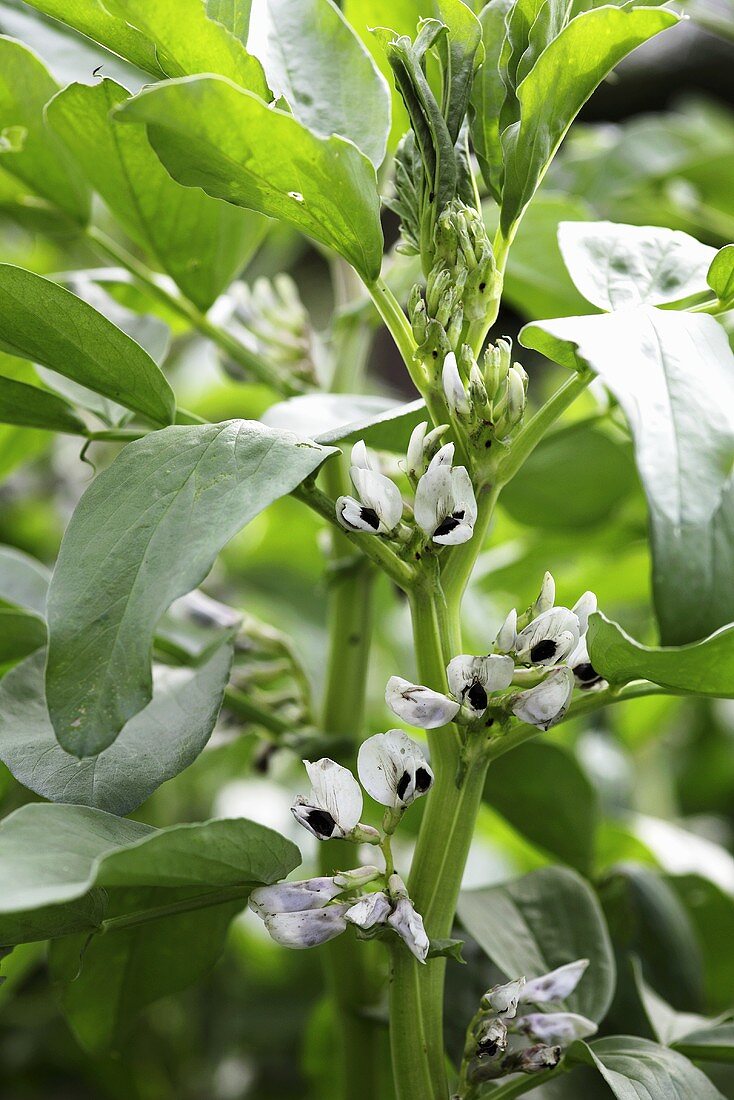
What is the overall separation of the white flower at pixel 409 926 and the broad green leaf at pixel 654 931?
0.21 m

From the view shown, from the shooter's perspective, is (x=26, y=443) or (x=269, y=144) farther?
(x=26, y=443)

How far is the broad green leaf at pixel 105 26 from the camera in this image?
11.5 inches

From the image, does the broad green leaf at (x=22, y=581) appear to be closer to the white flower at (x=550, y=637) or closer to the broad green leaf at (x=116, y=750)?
the broad green leaf at (x=116, y=750)

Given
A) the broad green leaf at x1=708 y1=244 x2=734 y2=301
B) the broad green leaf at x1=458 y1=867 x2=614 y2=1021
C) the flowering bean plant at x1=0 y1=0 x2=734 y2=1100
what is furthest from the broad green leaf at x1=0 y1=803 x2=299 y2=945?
the broad green leaf at x1=708 y1=244 x2=734 y2=301

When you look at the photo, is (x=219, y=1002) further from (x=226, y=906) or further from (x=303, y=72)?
(x=303, y=72)

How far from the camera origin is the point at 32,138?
41 cm

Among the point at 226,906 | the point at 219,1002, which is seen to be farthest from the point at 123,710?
the point at 219,1002

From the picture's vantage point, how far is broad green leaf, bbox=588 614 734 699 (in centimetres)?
25

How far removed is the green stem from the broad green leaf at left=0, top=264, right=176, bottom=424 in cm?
13

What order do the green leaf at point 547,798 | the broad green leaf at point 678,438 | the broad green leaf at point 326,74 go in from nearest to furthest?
1. the broad green leaf at point 678,438
2. the broad green leaf at point 326,74
3. the green leaf at point 547,798

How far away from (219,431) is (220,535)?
5 cm

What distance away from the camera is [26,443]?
522mm

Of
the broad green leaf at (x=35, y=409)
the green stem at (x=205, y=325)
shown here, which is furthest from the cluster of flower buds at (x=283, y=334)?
the broad green leaf at (x=35, y=409)

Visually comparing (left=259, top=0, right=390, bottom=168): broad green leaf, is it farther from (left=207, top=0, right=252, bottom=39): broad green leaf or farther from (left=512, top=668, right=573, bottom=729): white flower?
(left=512, top=668, right=573, bottom=729): white flower
